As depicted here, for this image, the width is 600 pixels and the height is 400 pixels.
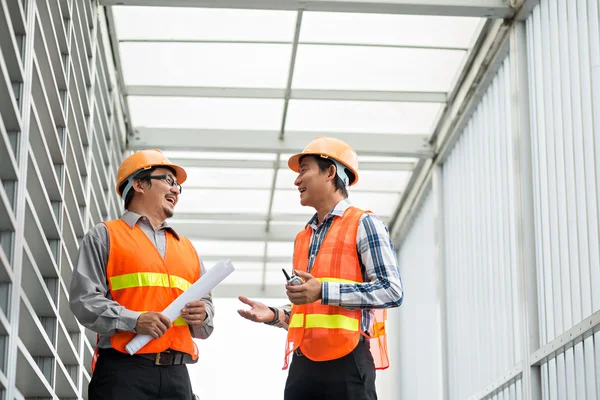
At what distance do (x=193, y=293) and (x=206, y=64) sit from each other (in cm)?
579

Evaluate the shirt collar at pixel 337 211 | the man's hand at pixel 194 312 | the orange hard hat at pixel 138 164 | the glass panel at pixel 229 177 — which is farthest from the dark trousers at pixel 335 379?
the glass panel at pixel 229 177

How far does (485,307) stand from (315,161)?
4.94 metres

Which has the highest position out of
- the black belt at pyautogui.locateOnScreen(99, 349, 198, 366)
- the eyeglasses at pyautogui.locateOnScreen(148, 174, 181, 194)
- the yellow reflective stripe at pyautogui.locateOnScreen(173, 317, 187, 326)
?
the eyeglasses at pyautogui.locateOnScreen(148, 174, 181, 194)

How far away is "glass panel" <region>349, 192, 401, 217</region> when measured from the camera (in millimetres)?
14438

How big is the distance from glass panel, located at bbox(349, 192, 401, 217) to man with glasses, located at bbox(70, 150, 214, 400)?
28.3 feet

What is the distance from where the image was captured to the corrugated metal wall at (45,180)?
471 cm

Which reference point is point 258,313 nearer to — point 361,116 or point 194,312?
point 194,312

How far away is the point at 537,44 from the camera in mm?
8594

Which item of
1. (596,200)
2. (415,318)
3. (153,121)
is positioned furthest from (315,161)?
(415,318)

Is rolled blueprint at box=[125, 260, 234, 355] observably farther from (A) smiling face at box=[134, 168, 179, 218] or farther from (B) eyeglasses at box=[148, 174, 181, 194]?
(B) eyeglasses at box=[148, 174, 181, 194]

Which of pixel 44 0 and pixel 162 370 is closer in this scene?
pixel 162 370

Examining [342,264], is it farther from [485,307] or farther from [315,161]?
[485,307]

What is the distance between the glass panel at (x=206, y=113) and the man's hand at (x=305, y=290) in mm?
6499

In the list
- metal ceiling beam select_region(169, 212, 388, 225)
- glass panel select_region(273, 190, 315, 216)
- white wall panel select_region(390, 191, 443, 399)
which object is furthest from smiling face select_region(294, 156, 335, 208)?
metal ceiling beam select_region(169, 212, 388, 225)
